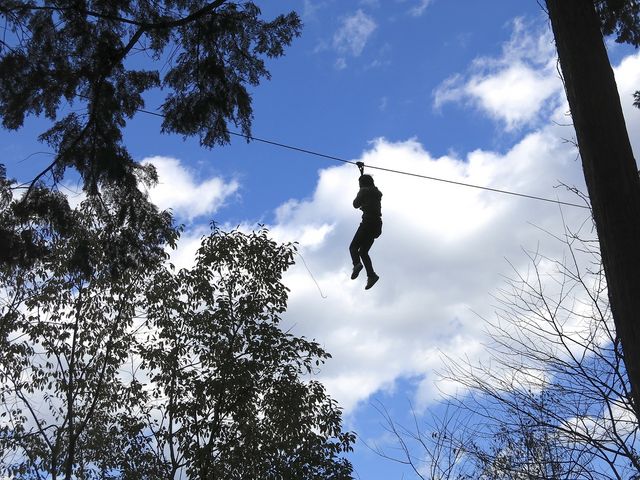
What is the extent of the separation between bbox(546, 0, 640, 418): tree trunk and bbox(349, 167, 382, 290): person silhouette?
131 inches

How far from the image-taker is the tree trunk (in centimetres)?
378

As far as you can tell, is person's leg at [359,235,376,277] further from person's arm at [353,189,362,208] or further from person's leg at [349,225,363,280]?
person's arm at [353,189,362,208]

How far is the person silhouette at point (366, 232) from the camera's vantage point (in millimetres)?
7633

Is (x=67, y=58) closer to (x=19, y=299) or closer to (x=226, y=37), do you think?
(x=226, y=37)

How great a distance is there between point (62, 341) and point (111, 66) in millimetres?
7904

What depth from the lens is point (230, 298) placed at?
13469 mm

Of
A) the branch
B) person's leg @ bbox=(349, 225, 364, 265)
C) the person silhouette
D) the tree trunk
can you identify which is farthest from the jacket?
the tree trunk

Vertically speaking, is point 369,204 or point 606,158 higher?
point 369,204

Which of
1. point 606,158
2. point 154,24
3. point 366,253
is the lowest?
point 606,158

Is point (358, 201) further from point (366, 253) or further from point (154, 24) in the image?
point (154, 24)

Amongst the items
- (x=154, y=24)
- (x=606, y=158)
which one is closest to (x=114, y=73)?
(x=154, y=24)

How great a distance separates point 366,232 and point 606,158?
3760 mm

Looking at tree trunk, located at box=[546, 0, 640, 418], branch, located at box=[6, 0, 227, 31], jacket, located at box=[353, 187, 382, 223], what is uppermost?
branch, located at box=[6, 0, 227, 31]

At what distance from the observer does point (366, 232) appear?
7.64 metres
